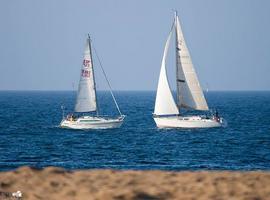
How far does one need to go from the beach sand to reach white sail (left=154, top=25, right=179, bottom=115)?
5885cm

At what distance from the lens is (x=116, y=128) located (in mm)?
79000

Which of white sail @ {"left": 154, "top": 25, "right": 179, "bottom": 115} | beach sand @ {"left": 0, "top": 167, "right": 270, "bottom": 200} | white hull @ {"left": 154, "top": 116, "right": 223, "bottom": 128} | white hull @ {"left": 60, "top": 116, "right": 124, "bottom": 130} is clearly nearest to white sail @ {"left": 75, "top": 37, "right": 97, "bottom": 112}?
white hull @ {"left": 60, "top": 116, "right": 124, "bottom": 130}

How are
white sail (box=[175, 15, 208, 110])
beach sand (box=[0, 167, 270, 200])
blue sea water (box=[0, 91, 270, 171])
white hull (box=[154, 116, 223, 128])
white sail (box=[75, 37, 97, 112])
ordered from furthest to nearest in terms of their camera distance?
1. white sail (box=[75, 37, 97, 112])
2. white sail (box=[175, 15, 208, 110])
3. white hull (box=[154, 116, 223, 128])
4. blue sea water (box=[0, 91, 270, 171])
5. beach sand (box=[0, 167, 270, 200])

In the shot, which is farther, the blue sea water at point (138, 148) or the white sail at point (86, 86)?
the white sail at point (86, 86)

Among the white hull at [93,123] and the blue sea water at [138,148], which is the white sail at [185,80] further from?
the white hull at [93,123]

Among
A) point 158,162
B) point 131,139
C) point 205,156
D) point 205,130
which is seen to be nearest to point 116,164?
point 158,162

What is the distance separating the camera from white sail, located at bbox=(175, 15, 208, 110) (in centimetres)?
7681

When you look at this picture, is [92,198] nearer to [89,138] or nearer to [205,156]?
[205,156]

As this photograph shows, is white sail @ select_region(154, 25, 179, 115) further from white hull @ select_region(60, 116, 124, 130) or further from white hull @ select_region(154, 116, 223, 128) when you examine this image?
white hull @ select_region(60, 116, 124, 130)

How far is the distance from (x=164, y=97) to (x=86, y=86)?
10.1 meters

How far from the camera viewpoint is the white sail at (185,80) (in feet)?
252

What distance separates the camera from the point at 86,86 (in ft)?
260

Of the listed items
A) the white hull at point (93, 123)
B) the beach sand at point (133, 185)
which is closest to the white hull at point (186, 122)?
the white hull at point (93, 123)

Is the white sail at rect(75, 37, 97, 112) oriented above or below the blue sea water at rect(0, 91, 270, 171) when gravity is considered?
above
